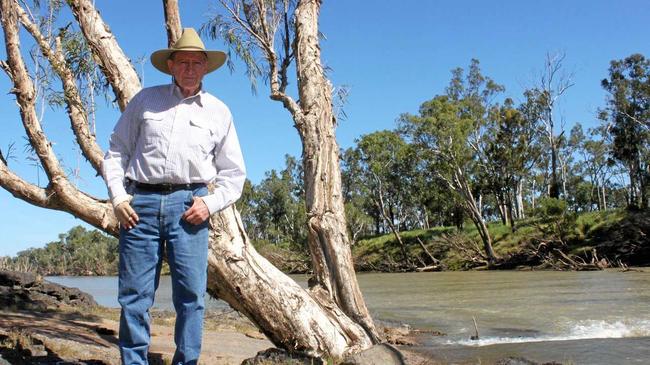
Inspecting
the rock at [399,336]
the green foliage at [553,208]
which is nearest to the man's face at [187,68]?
the rock at [399,336]

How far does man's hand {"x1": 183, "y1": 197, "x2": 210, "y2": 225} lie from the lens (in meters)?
2.78

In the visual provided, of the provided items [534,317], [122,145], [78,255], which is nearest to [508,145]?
[534,317]

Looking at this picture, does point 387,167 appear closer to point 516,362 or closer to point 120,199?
point 516,362

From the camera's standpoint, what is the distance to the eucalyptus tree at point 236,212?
4.90 meters

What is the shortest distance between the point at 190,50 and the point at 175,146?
1.56 ft

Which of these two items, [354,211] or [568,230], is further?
[354,211]

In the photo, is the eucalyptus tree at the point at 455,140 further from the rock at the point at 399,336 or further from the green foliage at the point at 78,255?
the green foliage at the point at 78,255

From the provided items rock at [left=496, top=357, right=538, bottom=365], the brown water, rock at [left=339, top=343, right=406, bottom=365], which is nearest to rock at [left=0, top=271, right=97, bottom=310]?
the brown water

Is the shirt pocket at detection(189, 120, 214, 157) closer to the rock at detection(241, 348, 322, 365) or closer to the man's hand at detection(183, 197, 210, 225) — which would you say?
the man's hand at detection(183, 197, 210, 225)

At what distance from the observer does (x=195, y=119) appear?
2.92 metres

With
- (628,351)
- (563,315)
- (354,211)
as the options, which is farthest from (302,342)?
(354,211)

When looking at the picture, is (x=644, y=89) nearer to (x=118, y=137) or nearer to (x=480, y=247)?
(x=480, y=247)

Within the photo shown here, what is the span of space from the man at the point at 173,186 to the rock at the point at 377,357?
2.19 m

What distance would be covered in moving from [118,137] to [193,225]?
57 cm
